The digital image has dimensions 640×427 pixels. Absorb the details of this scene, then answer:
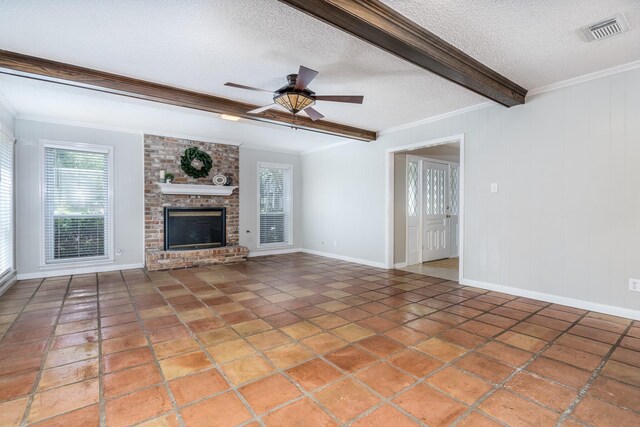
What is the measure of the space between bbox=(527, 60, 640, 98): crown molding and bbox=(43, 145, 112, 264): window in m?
6.64

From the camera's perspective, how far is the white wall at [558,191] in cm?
311

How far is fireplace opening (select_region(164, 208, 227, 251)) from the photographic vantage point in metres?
5.93

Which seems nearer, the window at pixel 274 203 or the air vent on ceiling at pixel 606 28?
the air vent on ceiling at pixel 606 28

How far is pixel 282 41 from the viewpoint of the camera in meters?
2.61

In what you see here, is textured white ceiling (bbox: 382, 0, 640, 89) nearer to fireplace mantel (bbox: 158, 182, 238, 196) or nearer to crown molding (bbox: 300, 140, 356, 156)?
crown molding (bbox: 300, 140, 356, 156)

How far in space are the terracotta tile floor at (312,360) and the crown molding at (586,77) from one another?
249cm

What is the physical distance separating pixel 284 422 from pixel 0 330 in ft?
9.85

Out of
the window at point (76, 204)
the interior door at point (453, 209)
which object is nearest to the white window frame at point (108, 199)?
the window at point (76, 204)

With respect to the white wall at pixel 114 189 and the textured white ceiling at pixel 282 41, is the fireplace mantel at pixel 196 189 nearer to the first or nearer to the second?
the white wall at pixel 114 189

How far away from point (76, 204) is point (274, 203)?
380cm

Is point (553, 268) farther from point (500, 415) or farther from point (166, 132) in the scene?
point (166, 132)

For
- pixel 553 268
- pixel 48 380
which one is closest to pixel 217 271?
pixel 48 380

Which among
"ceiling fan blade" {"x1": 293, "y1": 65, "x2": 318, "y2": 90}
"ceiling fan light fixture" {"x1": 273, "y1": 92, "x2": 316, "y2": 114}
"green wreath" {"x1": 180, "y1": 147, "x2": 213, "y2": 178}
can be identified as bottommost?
"green wreath" {"x1": 180, "y1": 147, "x2": 213, "y2": 178}

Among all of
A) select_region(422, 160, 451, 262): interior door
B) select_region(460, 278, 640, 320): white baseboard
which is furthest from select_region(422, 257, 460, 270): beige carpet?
select_region(460, 278, 640, 320): white baseboard
